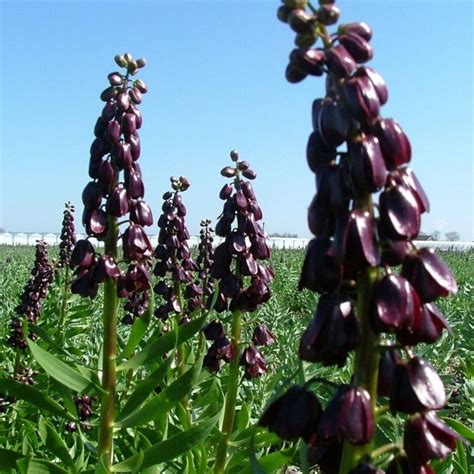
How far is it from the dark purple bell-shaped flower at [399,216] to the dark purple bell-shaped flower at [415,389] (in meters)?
0.32

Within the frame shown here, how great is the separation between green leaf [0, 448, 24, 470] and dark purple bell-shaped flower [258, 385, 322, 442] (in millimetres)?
1684

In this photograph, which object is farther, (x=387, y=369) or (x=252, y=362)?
(x=252, y=362)

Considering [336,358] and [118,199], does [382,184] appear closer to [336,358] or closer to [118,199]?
[336,358]

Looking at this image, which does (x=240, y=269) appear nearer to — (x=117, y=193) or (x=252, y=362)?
(x=252, y=362)

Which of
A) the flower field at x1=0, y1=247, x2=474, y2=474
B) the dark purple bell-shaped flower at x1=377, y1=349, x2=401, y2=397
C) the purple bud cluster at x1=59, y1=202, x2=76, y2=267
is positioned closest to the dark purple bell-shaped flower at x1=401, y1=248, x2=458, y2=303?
the dark purple bell-shaped flower at x1=377, y1=349, x2=401, y2=397

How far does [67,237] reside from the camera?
8609mm

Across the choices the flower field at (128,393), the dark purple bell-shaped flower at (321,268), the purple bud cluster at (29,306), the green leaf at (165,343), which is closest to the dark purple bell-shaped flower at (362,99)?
the dark purple bell-shaped flower at (321,268)

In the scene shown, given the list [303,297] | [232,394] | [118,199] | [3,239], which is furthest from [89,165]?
[3,239]

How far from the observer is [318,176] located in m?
1.58

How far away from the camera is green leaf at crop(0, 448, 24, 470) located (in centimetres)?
281

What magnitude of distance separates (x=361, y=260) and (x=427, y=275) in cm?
19

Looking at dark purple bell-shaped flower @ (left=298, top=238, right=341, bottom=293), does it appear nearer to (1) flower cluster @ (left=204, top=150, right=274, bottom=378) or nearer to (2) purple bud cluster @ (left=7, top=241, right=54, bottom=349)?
(1) flower cluster @ (left=204, top=150, right=274, bottom=378)

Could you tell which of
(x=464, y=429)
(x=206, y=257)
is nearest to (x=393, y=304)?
(x=464, y=429)

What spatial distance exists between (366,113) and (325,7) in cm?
29
